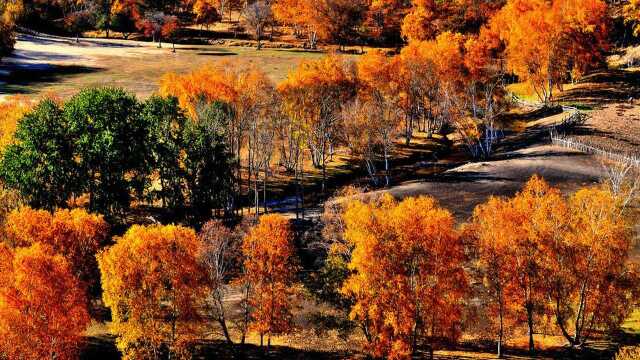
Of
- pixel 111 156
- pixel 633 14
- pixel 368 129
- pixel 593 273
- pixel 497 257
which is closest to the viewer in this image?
pixel 593 273

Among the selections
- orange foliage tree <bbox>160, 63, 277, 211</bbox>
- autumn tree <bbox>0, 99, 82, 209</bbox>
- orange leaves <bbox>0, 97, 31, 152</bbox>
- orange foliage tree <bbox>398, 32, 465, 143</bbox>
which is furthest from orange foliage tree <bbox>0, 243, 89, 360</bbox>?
orange foliage tree <bbox>398, 32, 465, 143</bbox>

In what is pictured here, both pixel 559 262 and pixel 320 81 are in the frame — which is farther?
pixel 320 81

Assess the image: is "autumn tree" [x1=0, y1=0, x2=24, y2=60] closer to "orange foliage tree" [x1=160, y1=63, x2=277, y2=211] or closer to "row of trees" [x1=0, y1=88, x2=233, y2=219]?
"orange foliage tree" [x1=160, y1=63, x2=277, y2=211]

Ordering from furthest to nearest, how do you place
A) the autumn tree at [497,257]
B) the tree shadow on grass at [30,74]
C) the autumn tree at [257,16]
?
the autumn tree at [257,16] → the tree shadow on grass at [30,74] → the autumn tree at [497,257]

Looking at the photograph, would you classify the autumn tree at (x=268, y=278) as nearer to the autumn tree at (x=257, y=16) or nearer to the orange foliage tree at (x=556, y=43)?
the orange foliage tree at (x=556, y=43)

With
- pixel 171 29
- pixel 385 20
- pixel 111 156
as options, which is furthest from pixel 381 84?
pixel 171 29

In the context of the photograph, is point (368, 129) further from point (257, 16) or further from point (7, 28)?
point (7, 28)

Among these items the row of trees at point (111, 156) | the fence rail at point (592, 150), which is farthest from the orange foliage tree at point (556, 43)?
the row of trees at point (111, 156)
